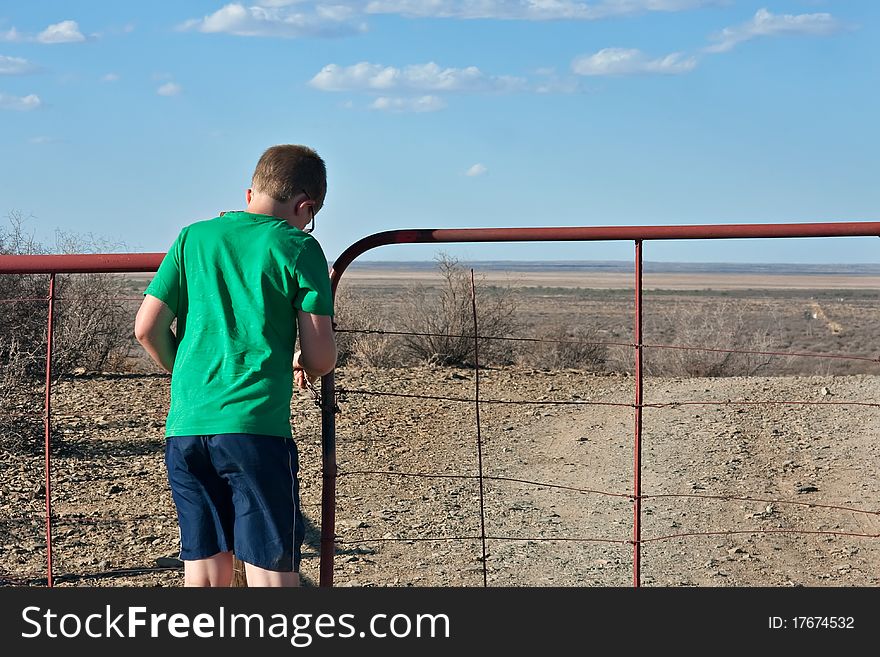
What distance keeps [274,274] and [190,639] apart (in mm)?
1161

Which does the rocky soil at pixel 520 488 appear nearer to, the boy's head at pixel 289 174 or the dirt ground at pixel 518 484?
the dirt ground at pixel 518 484

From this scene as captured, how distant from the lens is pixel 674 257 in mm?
180375

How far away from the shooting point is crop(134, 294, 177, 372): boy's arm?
10.6 feet

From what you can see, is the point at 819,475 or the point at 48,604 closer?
the point at 48,604

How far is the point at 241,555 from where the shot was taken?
125 inches

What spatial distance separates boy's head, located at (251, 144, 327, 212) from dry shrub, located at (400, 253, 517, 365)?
9499 mm

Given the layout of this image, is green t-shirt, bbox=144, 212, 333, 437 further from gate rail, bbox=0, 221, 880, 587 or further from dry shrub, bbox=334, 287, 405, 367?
dry shrub, bbox=334, 287, 405, 367

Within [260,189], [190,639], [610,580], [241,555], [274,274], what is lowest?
[610,580]

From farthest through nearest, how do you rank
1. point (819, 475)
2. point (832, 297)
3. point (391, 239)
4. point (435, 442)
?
point (832, 297) < point (435, 442) < point (819, 475) < point (391, 239)

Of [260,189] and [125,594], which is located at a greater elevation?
[260,189]

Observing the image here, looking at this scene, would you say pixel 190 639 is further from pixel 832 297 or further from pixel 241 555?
pixel 832 297

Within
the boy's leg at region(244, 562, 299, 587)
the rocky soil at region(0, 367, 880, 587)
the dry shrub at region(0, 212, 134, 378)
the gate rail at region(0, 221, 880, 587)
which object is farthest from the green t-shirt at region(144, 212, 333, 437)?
the dry shrub at region(0, 212, 134, 378)

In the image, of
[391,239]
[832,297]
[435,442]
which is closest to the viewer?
[391,239]

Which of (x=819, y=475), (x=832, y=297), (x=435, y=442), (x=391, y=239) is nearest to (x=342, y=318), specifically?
(x=435, y=442)
